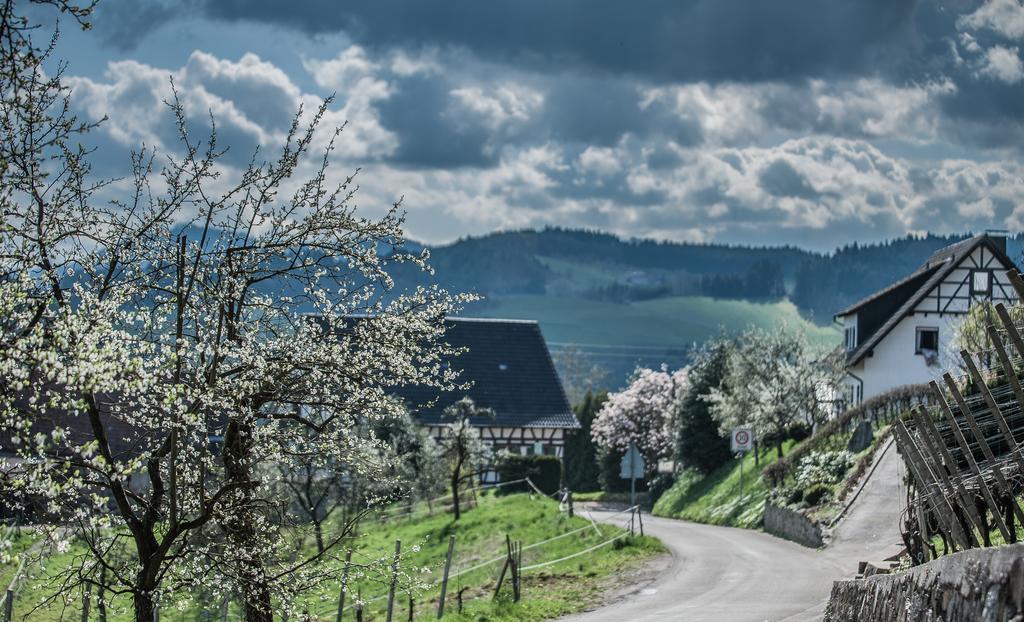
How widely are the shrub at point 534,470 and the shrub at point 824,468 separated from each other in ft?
94.2

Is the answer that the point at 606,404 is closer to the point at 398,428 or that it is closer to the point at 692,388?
the point at 692,388

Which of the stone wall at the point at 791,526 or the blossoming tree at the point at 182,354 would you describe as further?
the stone wall at the point at 791,526

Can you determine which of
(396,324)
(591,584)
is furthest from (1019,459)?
(591,584)

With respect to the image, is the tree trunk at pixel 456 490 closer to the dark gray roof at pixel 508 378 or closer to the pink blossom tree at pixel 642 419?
the dark gray roof at pixel 508 378

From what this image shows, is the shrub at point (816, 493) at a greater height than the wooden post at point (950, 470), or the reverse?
the wooden post at point (950, 470)

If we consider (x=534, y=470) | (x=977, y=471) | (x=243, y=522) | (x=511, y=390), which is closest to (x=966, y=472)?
(x=977, y=471)

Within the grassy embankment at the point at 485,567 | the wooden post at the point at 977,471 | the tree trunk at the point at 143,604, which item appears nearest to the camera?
the wooden post at the point at 977,471

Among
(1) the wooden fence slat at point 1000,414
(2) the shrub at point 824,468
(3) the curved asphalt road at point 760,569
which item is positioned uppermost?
(1) the wooden fence slat at point 1000,414

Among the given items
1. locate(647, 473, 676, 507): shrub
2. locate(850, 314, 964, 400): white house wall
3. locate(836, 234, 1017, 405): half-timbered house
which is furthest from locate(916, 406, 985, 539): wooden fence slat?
locate(647, 473, 676, 507): shrub

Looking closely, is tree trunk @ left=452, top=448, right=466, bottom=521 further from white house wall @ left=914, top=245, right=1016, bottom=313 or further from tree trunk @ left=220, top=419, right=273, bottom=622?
tree trunk @ left=220, top=419, right=273, bottom=622

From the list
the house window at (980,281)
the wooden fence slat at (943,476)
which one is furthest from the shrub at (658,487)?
Answer: the wooden fence slat at (943,476)

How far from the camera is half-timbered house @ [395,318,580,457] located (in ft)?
254

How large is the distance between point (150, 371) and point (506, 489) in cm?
5572

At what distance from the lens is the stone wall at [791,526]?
33.9 m
